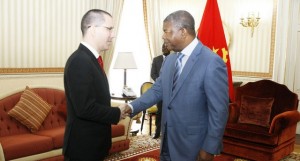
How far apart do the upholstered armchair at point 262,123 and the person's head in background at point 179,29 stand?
2.72 metres

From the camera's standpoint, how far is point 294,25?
6.43 m

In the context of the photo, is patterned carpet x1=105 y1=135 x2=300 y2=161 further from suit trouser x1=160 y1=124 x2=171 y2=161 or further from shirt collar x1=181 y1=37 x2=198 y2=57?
shirt collar x1=181 y1=37 x2=198 y2=57

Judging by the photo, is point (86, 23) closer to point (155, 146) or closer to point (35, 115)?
point (35, 115)

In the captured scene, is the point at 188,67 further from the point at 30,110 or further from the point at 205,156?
the point at 30,110

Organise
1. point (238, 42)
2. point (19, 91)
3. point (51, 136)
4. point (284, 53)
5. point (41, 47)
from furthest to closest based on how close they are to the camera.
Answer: point (238, 42)
point (284, 53)
point (41, 47)
point (19, 91)
point (51, 136)

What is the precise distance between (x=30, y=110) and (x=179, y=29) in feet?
8.85

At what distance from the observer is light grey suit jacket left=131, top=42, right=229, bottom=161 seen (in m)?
2.11

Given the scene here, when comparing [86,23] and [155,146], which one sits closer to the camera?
[86,23]

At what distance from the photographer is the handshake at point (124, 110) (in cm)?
240

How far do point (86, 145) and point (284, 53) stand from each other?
16.7 ft

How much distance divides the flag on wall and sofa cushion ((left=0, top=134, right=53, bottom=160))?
2.61 meters

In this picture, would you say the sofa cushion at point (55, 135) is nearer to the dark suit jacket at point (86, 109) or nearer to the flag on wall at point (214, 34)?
the dark suit jacket at point (86, 109)

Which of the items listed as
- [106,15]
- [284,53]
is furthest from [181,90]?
[284,53]

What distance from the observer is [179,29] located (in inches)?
87.1
